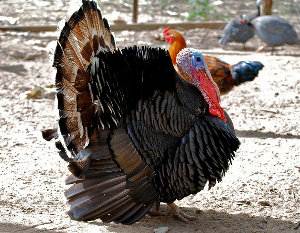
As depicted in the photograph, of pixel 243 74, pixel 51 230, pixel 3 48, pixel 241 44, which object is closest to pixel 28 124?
pixel 243 74

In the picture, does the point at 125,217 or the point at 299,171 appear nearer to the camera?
the point at 125,217

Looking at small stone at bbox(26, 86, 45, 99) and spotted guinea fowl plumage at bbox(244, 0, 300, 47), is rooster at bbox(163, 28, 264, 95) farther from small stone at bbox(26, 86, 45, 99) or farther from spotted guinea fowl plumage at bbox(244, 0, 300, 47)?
spotted guinea fowl plumage at bbox(244, 0, 300, 47)

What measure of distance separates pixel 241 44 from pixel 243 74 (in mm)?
5578

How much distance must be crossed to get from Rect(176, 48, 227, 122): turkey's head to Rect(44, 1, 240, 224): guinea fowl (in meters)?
0.02

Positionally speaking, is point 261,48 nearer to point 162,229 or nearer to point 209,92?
point 209,92

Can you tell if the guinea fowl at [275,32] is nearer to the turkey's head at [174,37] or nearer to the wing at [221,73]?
the turkey's head at [174,37]

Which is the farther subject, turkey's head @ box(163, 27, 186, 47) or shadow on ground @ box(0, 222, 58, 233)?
turkey's head @ box(163, 27, 186, 47)

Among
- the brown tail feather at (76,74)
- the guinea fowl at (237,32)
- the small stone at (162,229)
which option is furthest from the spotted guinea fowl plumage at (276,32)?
the small stone at (162,229)

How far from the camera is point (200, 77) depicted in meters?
4.94

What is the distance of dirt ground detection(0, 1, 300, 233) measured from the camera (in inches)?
190

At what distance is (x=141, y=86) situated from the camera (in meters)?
4.64

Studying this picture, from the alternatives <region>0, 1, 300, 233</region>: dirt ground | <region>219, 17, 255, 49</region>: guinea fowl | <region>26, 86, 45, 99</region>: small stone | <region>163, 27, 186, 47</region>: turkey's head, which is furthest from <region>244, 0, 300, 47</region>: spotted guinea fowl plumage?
<region>26, 86, 45, 99</region>: small stone

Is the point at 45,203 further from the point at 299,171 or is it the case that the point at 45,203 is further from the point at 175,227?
the point at 299,171

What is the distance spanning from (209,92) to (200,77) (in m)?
0.13
